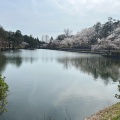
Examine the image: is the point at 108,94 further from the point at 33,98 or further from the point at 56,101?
the point at 33,98

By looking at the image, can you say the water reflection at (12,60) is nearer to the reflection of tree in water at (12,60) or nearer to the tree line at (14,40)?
the reflection of tree in water at (12,60)

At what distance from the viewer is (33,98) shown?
13.0 m

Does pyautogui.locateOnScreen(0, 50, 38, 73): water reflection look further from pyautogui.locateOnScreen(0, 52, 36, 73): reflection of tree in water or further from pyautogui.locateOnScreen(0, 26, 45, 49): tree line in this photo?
pyautogui.locateOnScreen(0, 26, 45, 49): tree line

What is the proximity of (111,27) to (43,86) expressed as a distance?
68.2 meters

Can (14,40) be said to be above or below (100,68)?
above

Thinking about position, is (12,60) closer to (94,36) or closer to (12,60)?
(12,60)

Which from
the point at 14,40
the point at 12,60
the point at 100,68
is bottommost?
the point at 100,68

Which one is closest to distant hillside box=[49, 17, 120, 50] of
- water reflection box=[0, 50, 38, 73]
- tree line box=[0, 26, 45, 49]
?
tree line box=[0, 26, 45, 49]

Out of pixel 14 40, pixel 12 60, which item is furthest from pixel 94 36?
pixel 12 60

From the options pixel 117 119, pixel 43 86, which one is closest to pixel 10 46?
pixel 43 86

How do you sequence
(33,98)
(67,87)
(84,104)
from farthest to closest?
1. (67,87)
2. (33,98)
3. (84,104)

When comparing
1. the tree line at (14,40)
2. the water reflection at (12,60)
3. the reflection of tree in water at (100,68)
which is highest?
the tree line at (14,40)

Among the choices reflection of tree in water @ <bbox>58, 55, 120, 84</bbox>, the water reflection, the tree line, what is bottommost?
reflection of tree in water @ <bbox>58, 55, 120, 84</bbox>

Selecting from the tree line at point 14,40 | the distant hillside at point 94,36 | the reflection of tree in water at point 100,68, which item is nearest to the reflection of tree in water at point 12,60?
the reflection of tree in water at point 100,68
